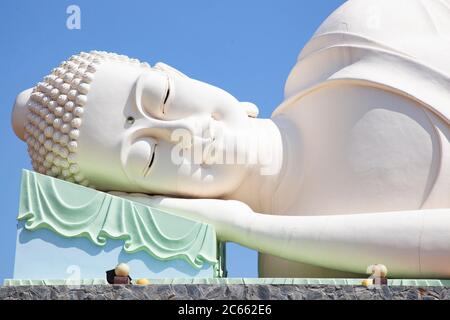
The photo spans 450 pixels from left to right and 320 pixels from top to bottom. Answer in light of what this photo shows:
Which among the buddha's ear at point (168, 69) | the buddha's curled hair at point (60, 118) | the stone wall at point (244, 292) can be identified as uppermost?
the buddha's ear at point (168, 69)

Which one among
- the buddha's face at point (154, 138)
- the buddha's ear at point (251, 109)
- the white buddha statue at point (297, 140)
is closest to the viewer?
the white buddha statue at point (297, 140)

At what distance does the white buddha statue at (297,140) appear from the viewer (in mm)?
6316

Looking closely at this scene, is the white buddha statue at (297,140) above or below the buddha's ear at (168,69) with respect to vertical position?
below

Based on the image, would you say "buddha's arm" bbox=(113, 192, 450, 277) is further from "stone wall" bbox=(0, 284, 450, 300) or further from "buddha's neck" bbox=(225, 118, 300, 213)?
"stone wall" bbox=(0, 284, 450, 300)

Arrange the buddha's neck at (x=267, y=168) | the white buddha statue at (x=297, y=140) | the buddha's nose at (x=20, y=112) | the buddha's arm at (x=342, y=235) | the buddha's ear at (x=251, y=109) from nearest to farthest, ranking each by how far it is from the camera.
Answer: the buddha's arm at (x=342, y=235)
the white buddha statue at (x=297, y=140)
the buddha's neck at (x=267, y=168)
the buddha's nose at (x=20, y=112)
the buddha's ear at (x=251, y=109)

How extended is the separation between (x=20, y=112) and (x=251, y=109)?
1715mm

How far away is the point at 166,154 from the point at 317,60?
4.22ft

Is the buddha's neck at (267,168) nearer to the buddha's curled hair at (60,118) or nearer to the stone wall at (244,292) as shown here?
the buddha's curled hair at (60,118)

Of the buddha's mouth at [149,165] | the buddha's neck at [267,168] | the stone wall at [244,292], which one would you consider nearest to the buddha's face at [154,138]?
the buddha's mouth at [149,165]

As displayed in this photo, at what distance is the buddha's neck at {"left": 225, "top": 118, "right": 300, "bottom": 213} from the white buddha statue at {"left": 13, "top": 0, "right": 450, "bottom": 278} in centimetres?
1

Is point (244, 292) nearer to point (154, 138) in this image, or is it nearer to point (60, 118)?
point (154, 138)

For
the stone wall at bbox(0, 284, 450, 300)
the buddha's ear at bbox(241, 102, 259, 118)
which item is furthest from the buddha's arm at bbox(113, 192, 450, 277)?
the buddha's ear at bbox(241, 102, 259, 118)

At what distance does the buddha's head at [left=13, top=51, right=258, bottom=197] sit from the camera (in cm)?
656

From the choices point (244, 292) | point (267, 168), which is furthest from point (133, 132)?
point (244, 292)
